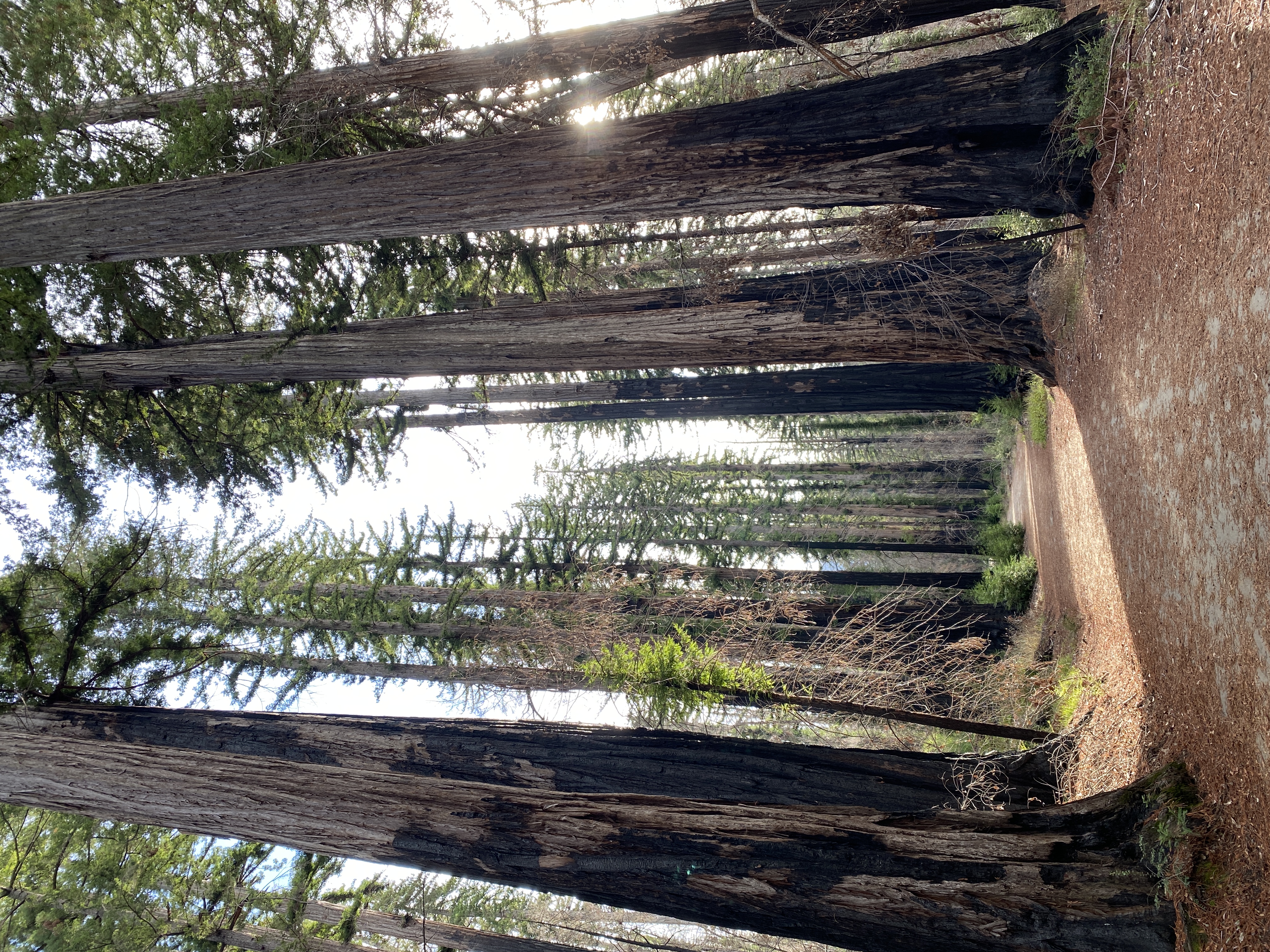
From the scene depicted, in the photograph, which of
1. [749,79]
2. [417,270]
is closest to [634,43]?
[417,270]

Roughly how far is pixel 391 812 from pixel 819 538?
48.7 ft

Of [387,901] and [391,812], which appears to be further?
[387,901]

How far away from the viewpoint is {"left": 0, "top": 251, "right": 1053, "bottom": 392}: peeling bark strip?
23.3 ft

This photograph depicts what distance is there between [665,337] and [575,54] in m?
3.02

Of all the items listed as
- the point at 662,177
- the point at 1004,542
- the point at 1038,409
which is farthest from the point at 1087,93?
the point at 1004,542

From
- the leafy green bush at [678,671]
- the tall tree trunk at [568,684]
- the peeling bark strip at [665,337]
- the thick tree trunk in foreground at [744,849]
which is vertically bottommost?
the tall tree trunk at [568,684]

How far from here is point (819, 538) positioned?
60.3 ft

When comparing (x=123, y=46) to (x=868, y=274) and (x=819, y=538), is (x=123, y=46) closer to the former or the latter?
(x=868, y=274)

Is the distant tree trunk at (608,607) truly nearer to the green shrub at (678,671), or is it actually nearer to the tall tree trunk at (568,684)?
the tall tree trunk at (568,684)

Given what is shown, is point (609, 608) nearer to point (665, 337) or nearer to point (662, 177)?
point (665, 337)

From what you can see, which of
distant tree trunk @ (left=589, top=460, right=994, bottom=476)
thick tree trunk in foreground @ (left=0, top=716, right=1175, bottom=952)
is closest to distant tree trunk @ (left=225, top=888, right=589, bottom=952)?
thick tree trunk in foreground @ (left=0, top=716, right=1175, bottom=952)

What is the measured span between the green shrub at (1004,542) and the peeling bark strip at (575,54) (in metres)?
9.17

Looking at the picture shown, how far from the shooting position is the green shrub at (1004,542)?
13.4m

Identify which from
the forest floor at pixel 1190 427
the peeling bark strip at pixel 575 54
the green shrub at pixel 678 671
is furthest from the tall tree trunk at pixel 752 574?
the peeling bark strip at pixel 575 54
